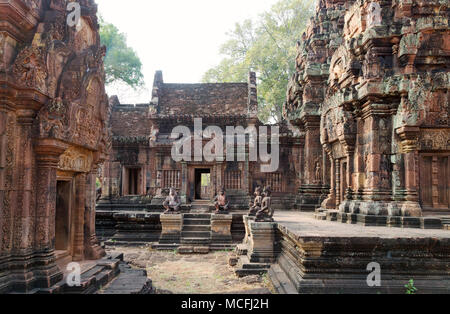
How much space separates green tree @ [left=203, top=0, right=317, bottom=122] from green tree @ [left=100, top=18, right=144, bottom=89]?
7493mm

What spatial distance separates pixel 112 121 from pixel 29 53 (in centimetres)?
1466

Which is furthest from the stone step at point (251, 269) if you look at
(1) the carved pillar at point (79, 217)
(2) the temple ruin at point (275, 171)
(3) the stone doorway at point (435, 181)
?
(3) the stone doorway at point (435, 181)

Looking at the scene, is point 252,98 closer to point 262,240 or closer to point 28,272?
point 262,240

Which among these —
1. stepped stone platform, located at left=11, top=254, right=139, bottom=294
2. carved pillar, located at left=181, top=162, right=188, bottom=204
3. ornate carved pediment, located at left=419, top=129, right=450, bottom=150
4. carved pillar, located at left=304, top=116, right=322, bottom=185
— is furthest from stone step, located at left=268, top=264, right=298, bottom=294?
carved pillar, located at left=181, top=162, right=188, bottom=204

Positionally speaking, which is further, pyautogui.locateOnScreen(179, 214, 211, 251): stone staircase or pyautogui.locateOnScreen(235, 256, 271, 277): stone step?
pyautogui.locateOnScreen(179, 214, 211, 251): stone staircase

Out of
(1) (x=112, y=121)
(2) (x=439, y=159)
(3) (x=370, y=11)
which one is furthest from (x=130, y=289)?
(1) (x=112, y=121)

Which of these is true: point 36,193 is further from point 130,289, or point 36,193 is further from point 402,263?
point 402,263

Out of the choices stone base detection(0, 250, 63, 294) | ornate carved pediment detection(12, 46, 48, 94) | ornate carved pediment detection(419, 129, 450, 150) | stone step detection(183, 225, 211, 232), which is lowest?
stone step detection(183, 225, 211, 232)

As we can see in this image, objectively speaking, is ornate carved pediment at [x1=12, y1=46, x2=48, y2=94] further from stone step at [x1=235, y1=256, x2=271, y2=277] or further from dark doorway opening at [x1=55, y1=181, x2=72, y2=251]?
stone step at [x1=235, y1=256, x2=271, y2=277]

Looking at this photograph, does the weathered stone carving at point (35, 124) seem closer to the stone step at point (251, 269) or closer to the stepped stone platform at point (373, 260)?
the stepped stone platform at point (373, 260)

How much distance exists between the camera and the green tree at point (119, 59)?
2834cm

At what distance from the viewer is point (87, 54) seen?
554 centimetres

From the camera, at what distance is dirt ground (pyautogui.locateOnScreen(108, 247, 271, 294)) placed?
6812mm

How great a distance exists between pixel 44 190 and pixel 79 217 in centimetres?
163
